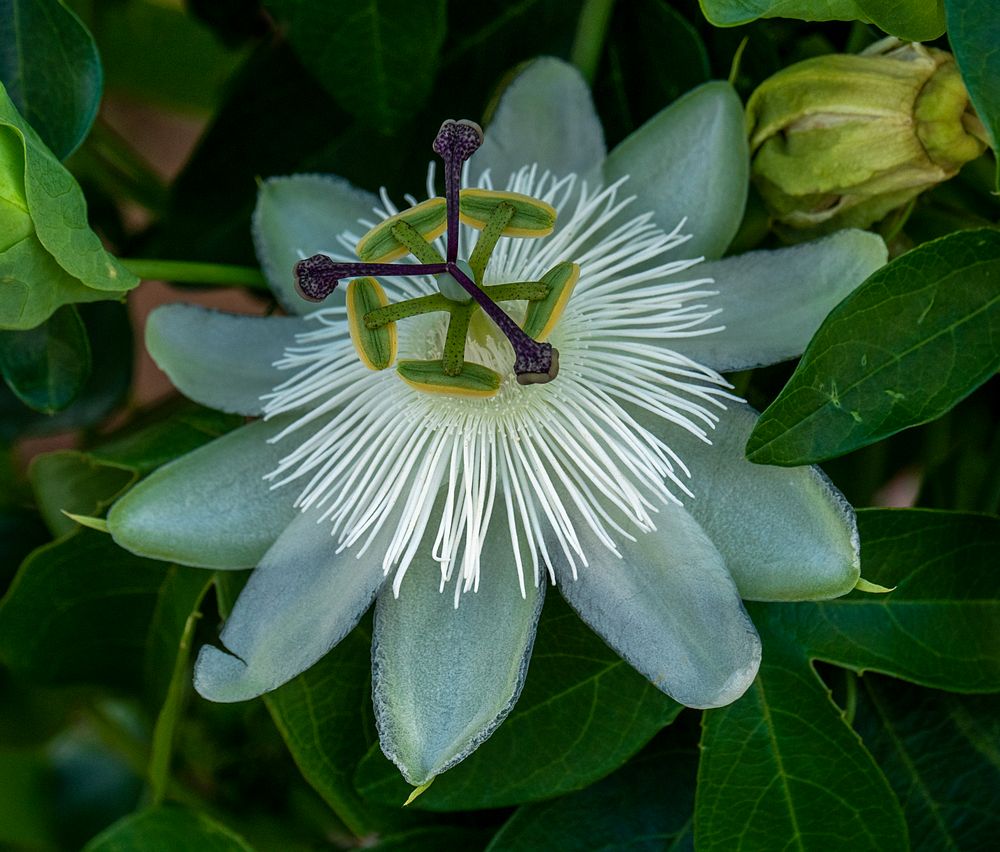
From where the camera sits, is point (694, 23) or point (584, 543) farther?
point (694, 23)

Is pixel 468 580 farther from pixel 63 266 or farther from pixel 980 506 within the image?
pixel 980 506

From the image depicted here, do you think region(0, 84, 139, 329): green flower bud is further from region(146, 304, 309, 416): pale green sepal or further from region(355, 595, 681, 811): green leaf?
region(355, 595, 681, 811): green leaf

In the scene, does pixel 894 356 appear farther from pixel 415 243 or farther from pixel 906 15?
pixel 415 243

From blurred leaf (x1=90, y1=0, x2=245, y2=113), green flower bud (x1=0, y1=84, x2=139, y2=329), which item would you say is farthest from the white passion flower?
blurred leaf (x1=90, y1=0, x2=245, y2=113)

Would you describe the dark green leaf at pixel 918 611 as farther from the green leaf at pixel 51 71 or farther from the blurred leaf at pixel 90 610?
the green leaf at pixel 51 71

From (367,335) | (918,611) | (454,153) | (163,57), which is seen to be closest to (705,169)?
(454,153)

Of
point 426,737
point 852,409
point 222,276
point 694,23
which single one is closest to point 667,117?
point 694,23
